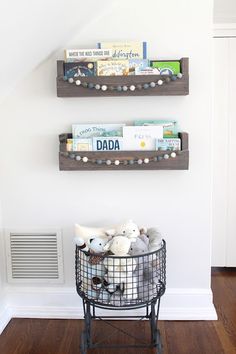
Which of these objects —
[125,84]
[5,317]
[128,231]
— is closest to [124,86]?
[125,84]

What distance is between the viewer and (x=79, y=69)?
5.99 ft

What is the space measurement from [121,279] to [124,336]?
543 mm

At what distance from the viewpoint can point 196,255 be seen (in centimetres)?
205

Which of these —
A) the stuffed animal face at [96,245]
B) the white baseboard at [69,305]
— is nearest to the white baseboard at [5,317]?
the white baseboard at [69,305]

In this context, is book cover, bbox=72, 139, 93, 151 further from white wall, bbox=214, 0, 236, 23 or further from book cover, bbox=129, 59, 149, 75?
white wall, bbox=214, 0, 236, 23

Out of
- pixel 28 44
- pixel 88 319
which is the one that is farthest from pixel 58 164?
pixel 88 319

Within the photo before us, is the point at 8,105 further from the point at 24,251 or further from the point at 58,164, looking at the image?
the point at 24,251

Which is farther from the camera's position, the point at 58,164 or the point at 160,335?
the point at 58,164

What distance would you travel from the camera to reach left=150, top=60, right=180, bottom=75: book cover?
1.82 meters

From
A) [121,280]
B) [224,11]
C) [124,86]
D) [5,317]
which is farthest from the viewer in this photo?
[224,11]

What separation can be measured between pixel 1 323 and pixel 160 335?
2.86ft

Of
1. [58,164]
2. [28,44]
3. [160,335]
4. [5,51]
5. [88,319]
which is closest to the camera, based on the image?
[5,51]

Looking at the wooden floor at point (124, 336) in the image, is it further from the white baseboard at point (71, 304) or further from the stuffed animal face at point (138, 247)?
the stuffed animal face at point (138, 247)

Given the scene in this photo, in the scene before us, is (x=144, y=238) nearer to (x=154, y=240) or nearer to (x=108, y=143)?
(x=154, y=240)
